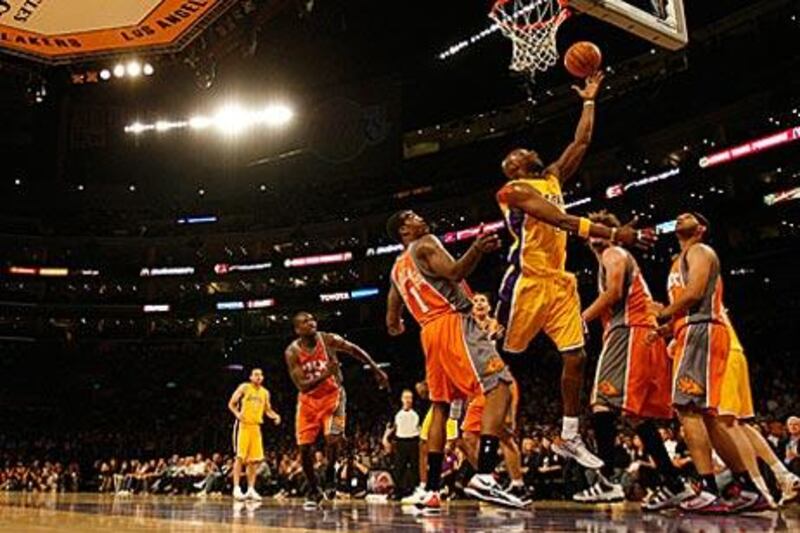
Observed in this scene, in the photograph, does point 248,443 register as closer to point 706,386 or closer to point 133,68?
point 133,68

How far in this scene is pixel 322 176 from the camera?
32125 millimetres

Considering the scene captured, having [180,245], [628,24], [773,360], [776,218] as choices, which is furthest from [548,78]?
[628,24]

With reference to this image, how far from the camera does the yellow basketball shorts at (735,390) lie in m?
5.15

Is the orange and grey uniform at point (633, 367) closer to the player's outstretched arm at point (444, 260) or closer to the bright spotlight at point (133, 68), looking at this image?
the player's outstretched arm at point (444, 260)

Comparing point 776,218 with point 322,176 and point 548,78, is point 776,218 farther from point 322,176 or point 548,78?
point 322,176

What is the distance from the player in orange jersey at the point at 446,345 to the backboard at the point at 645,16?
2.15 metres

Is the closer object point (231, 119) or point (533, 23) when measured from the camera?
point (533, 23)

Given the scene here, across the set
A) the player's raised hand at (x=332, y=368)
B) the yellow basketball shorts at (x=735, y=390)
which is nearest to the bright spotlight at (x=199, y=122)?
the player's raised hand at (x=332, y=368)

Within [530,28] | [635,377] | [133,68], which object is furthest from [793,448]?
[133,68]

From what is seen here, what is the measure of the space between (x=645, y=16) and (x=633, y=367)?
2892 mm

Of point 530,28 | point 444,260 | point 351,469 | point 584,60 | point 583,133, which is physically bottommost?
point 351,469

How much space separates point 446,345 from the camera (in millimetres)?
5715

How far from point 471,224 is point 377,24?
7135mm

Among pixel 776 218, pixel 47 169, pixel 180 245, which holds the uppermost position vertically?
pixel 47 169
